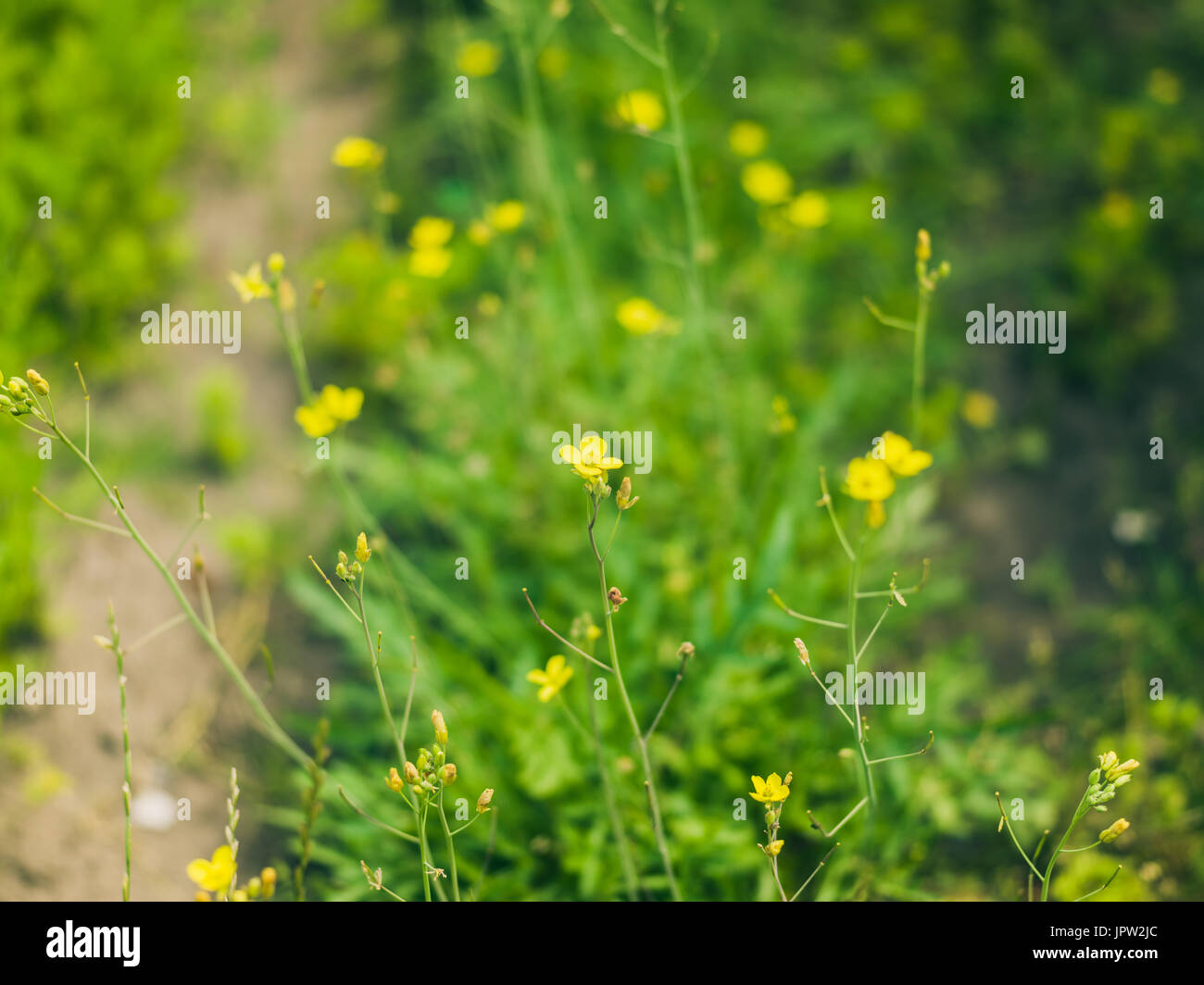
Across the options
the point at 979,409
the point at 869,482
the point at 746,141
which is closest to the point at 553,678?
the point at 869,482

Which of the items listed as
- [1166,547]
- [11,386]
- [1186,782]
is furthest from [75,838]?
[1166,547]

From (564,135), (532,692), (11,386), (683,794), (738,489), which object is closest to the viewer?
(11,386)

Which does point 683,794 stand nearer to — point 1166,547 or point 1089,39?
point 1166,547

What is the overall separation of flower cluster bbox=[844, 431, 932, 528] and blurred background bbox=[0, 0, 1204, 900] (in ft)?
2.42

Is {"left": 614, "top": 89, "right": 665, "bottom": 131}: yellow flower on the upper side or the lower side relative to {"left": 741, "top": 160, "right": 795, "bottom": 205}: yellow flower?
upper

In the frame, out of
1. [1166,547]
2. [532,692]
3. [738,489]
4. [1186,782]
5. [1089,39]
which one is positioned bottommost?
[1186,782]

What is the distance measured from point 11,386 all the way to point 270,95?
11.0ft

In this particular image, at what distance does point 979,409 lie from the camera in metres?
2.79

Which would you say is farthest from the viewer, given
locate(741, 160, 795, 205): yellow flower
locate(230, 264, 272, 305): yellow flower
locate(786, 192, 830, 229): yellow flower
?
locate(741, 160, 795, 205): yellow flower

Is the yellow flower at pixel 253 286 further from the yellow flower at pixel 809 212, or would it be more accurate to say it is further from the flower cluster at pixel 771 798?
the yellow flower at pixel 809 212

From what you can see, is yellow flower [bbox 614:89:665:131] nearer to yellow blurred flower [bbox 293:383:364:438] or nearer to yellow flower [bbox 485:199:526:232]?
yellow flower [bbox 485:199:526:232]

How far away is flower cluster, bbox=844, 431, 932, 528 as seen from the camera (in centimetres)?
127

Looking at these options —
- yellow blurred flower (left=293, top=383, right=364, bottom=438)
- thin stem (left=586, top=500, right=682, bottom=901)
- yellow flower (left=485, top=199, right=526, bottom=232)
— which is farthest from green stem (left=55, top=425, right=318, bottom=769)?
yellow flower (left=485, top=199, right=526, bottom=232)

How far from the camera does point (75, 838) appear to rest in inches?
85.8
